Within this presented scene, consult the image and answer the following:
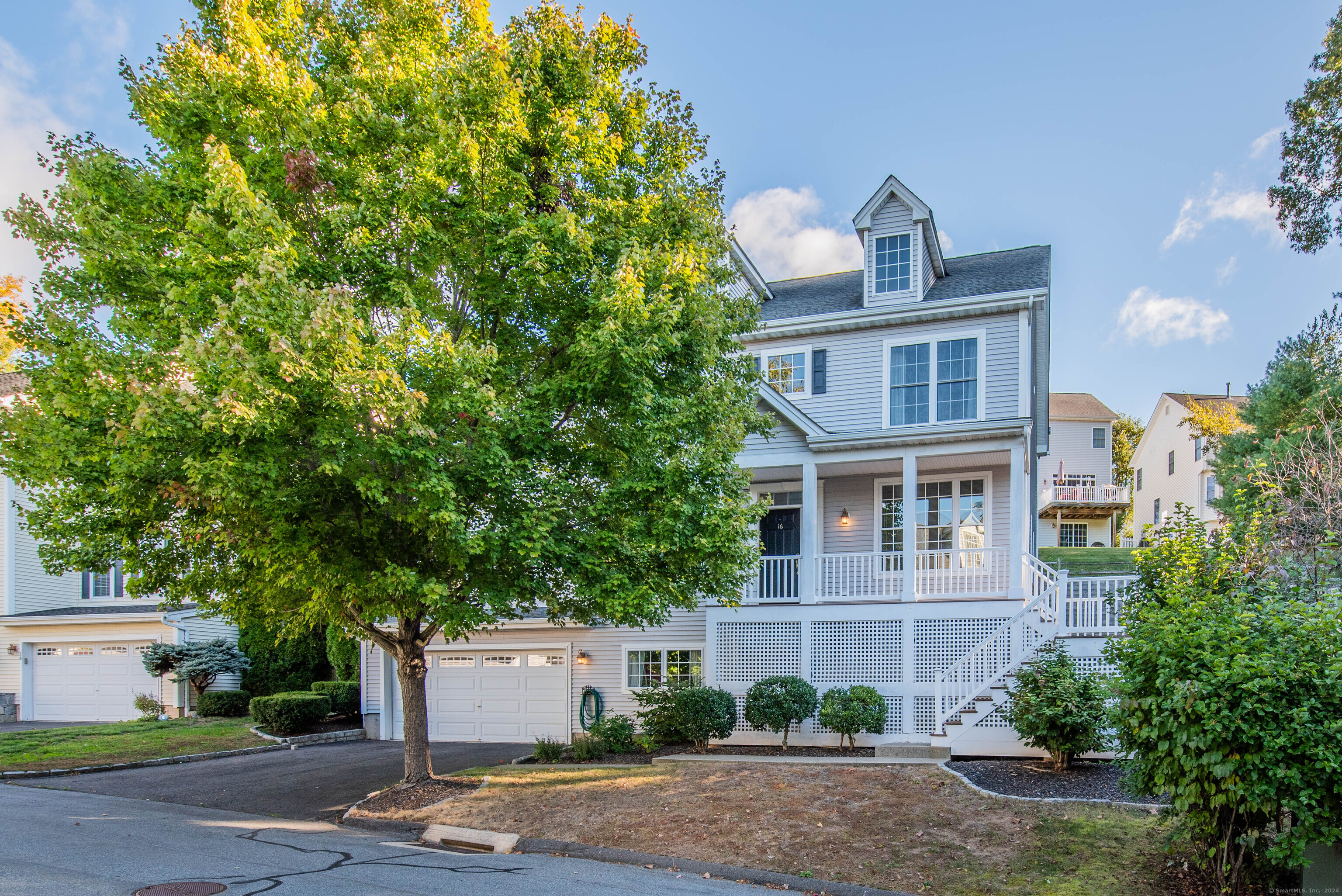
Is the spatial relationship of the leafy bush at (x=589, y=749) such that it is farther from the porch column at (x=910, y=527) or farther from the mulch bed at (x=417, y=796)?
the porch column at (x=910, y=527)

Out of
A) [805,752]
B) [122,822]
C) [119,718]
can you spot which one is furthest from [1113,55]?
[119,718]

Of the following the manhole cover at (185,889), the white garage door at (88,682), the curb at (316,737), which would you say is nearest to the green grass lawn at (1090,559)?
the curb at (316,737)

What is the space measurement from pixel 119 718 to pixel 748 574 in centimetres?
2054

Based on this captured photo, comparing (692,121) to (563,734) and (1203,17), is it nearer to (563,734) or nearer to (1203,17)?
(1203,17)

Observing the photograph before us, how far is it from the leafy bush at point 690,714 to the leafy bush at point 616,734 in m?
0.38

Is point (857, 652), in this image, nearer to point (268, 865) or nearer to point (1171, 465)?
point (268, 865)

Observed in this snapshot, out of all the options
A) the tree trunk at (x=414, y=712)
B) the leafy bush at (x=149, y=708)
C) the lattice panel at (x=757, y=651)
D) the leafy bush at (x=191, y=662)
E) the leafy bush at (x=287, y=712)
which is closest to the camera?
the tree trunk at (x=414, y=712)

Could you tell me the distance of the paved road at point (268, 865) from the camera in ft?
22.7

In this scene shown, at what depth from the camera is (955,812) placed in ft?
28.2

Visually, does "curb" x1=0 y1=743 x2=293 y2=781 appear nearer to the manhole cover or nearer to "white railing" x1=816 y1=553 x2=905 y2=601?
the manhole cover

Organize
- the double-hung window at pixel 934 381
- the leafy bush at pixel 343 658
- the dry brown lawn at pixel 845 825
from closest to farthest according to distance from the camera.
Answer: the dry brown lawn at pixel 845 825
the double-hung window at pixel 934 381
the leafy bush at pixel 343 658

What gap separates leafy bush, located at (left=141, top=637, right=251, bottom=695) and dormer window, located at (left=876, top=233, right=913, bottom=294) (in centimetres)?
1963

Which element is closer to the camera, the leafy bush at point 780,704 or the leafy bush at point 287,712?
the leafy bush at point 780,704

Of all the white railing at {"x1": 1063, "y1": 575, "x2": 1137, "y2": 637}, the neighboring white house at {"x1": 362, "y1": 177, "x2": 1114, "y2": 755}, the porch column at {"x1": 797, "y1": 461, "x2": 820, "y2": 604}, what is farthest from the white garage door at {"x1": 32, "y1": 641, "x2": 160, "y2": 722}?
the white railing at {"x1": 1063, "y1": 575, "x2": 1137, "y2": 637}
